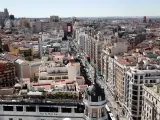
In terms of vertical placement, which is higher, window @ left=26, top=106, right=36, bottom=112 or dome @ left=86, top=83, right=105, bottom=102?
dome @ left=86, top=83, right=105, bottom=102

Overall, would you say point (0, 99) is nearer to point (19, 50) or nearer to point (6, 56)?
point (6, 56)

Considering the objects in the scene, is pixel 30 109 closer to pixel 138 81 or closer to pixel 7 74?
pixel 138 81

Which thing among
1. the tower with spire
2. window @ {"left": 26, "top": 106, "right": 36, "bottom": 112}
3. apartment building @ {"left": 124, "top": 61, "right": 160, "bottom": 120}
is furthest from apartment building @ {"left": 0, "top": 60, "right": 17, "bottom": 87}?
the tower with spire

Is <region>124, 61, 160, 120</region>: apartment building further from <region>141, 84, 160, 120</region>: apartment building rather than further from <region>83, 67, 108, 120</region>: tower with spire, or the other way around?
<region>83, 67, 108, 120</region>: tower with spire

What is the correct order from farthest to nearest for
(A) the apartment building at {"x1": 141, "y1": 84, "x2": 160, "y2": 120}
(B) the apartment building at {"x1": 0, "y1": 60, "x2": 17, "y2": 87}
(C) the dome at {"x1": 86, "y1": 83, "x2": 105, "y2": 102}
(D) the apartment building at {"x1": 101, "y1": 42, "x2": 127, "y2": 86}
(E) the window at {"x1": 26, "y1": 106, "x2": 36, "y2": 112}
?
(D) the apartment building at {"x1": 101, "y1": 42, "x2": 127, "y2": 86} < (B) the apartment building at {"x1": 0, "y1": 60, "x2": 17, "y2": 87} < (A) the apartment building at {"x1": 141, "y1": 84, "x2": 160, "y2": 120} < (E) the window at {"x1": 26, "y1": 106, "x2": 36, "y2": 112} < (C) the dome at {"x1": 86, "y1": 83, "x2": 105, "y2": 102}

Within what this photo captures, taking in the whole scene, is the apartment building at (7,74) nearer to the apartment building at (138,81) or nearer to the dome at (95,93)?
the apartment building at (138,81)

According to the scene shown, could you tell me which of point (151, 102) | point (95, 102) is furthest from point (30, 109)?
point (151, 102)

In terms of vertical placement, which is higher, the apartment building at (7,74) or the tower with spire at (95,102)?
the tower with spire at (95,102)

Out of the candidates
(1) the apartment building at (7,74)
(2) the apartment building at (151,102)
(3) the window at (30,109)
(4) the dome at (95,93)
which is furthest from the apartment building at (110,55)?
(4) the dome at (95,93)
